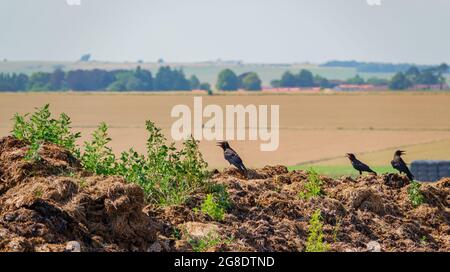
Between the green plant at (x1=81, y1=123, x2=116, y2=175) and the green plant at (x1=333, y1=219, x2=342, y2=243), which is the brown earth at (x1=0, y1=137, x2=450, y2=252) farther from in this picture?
the green plant at (x1=81, y1=123, x2=116, y2=175)

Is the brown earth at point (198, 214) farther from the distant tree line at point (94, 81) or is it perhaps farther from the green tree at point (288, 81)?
the green tree at point (288, 81)

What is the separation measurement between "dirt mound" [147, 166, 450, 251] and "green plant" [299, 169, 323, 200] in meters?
0.11

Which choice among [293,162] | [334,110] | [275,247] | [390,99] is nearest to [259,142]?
[293,162]

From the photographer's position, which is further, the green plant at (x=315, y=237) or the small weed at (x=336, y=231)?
the small weed at (x=336, y=231)

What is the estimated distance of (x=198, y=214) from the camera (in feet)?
45.6

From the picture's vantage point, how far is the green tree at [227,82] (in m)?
172

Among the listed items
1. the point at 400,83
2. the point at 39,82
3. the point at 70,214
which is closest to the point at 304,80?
the point at 400,83

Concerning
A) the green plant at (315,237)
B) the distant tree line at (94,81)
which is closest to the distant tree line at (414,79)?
the distant tree line at (94,81)

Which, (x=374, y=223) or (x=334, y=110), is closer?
(x=374, y=223)

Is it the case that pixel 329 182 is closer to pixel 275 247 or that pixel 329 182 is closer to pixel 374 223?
pixel 374 223

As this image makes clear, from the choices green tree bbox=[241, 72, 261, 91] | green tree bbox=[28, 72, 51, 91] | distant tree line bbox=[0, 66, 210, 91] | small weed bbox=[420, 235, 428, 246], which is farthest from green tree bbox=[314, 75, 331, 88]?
small weed bbox=[420, 235, 428, 246]
